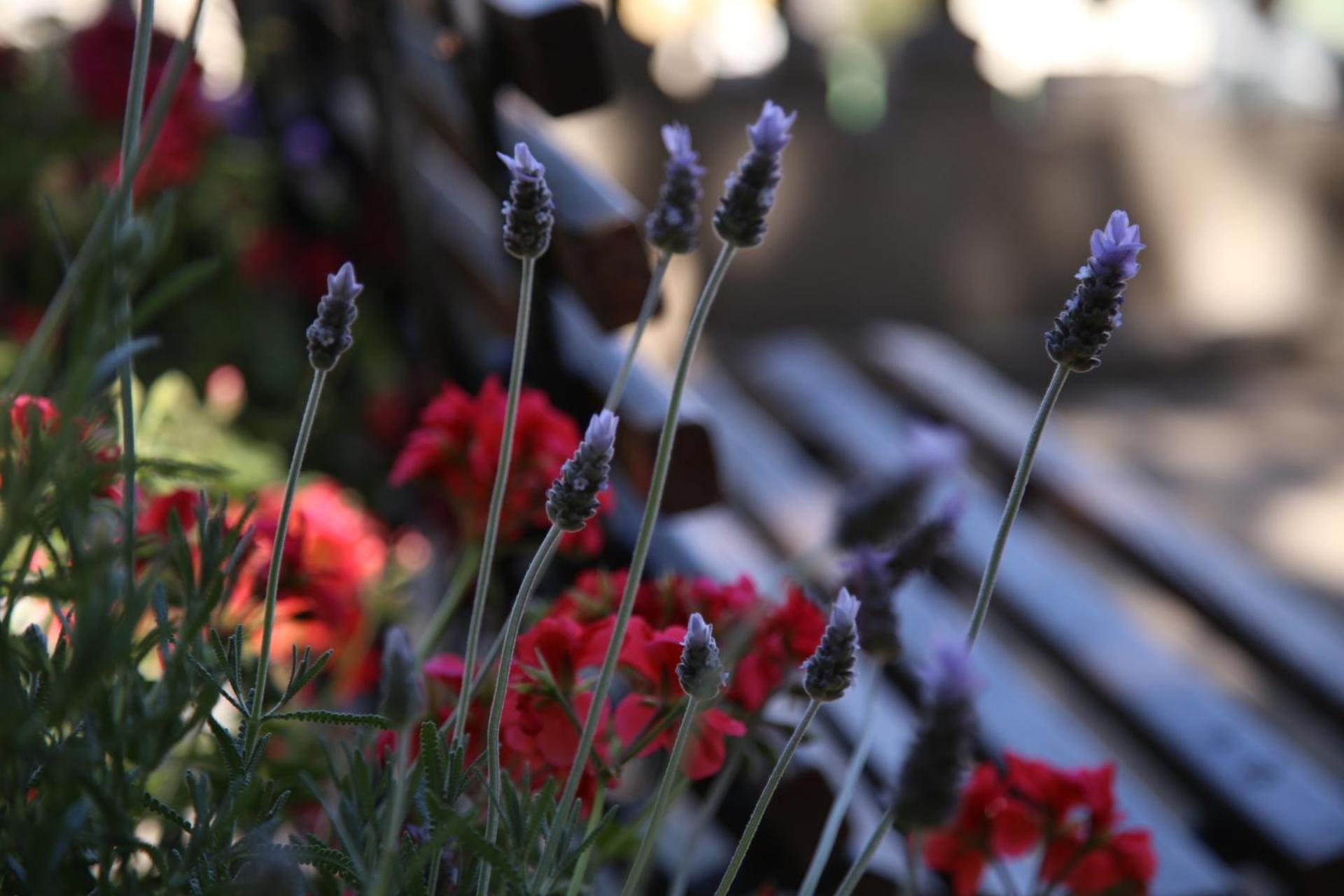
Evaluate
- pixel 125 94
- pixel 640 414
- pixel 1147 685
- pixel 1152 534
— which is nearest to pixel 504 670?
pixel 640 414

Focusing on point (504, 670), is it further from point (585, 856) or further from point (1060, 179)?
point (1060, 179)

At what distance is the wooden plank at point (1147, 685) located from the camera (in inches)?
52.2

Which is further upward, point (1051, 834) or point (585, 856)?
point (1051, 834)

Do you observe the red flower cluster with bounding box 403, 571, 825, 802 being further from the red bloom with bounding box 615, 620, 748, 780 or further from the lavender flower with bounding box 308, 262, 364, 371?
the lavender flower with bounding box 308, 262, 364, 371

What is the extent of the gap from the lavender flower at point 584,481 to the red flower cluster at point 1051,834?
376mm

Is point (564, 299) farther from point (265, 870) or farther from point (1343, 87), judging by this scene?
point (1343, 87)

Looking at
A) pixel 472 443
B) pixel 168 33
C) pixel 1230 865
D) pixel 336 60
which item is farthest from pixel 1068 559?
pixel 168 33

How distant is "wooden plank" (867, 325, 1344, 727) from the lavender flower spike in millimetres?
1368

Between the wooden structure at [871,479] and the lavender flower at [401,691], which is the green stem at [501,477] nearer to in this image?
the lavender flower at [401,691]

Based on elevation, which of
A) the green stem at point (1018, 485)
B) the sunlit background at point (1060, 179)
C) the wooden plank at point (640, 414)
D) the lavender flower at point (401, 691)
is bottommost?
the lavender flower at point (401, 691)

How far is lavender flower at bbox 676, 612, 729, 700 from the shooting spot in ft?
1.53

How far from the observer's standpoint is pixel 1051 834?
74 cm

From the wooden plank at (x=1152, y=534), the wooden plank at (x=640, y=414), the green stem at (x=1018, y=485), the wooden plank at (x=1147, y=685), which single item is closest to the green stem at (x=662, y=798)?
the green stem at (x=1018, y=485)

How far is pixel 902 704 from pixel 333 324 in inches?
48.6
